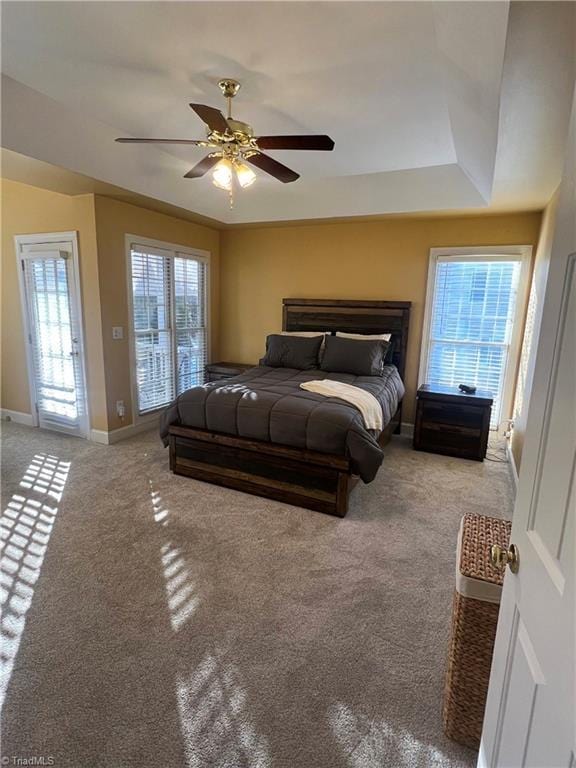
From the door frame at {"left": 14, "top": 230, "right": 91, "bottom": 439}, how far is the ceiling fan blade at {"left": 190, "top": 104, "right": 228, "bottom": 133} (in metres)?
2.40

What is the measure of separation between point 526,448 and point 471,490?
8.53 ft

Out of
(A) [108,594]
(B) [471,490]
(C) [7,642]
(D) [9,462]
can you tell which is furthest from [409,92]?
(D) [9,462]

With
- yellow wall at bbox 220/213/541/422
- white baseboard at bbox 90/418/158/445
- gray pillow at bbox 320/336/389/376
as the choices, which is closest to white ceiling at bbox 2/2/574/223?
yellow wall at bbox 220/213/541/422

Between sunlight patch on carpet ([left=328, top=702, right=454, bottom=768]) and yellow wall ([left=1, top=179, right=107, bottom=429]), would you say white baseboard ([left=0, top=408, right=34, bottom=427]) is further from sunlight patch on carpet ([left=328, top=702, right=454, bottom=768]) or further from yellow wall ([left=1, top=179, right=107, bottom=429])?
sunlight patch on carpet ([left=328, top=702, right=454, bottom=768])

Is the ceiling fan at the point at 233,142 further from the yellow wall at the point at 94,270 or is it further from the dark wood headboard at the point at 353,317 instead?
the dark wood headboard at the point at 353,317

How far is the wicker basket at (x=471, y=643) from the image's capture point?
51.4 inches

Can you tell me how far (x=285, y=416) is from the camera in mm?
2936

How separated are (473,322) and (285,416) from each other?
8.78 feet

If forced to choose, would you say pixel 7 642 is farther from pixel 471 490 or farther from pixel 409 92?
pixel 409 92

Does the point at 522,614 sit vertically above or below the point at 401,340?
below

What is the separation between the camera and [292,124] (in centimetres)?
284

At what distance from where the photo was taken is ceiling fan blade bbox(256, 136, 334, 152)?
220 centimetres

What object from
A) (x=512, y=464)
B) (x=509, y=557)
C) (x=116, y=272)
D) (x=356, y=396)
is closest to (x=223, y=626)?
(x=509, y=557)

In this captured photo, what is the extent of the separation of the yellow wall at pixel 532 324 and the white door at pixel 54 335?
424cm
